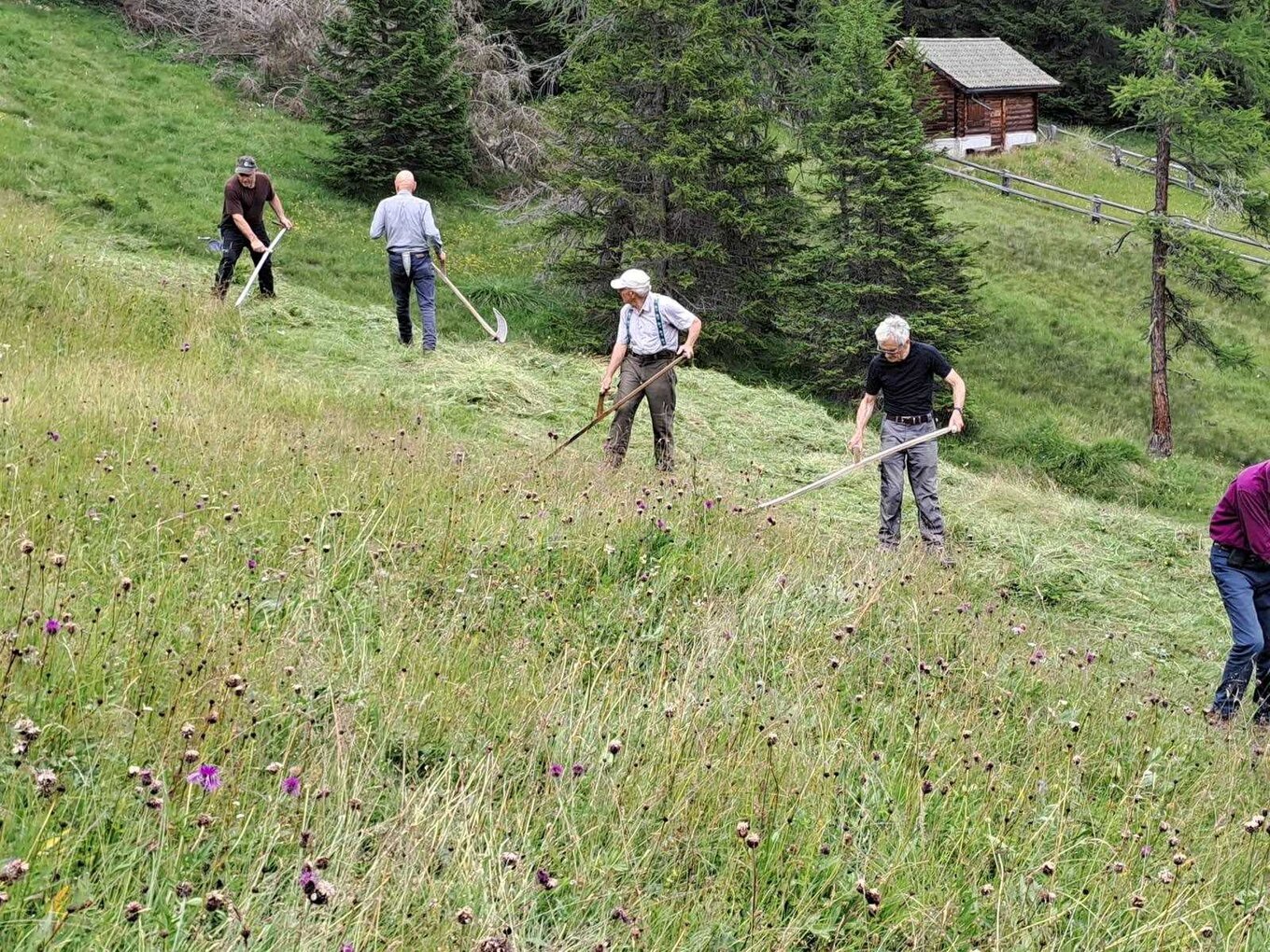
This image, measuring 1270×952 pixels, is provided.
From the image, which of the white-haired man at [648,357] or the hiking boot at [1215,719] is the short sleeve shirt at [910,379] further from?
the hiking boot at [1215,719]

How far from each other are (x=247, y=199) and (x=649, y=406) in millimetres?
5674

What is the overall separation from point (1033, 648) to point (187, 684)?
425 centimetres

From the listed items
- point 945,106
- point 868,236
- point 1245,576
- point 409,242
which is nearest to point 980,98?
point 945,106

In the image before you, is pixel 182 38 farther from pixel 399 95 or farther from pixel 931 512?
pixel 931 512

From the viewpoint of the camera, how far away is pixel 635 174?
706 inches

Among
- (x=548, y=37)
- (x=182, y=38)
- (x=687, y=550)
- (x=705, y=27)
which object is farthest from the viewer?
(x=548, y=37)

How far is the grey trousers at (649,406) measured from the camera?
8.93 meters

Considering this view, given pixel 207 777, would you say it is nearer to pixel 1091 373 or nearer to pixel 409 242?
pixel 409 242

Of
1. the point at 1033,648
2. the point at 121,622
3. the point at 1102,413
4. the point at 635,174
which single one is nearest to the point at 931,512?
the point at 1033,648

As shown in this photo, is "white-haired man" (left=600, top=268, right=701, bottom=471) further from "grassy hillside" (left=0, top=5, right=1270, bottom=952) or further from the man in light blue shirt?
the man in light blue shirt

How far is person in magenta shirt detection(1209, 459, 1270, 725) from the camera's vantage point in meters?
6.04

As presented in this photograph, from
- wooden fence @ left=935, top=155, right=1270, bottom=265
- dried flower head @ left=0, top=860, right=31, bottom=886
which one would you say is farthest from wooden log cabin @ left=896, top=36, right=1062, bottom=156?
dried flower head @ left=0, top=860, right=31, bottom=886

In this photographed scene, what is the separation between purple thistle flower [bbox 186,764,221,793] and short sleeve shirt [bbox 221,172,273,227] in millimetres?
10109

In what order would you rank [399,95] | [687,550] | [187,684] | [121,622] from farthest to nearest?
[399,95] < [687,550] < [121,622] < [187,684]
